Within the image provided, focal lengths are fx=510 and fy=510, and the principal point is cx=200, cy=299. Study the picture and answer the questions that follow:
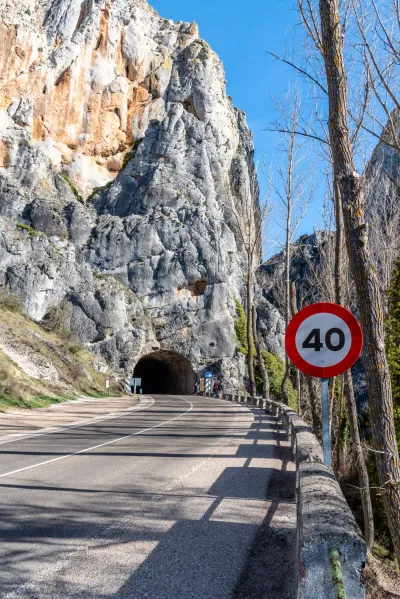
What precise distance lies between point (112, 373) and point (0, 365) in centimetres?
2506

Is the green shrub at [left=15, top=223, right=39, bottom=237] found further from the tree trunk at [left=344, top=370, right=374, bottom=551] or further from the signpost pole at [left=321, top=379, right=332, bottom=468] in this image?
the signpost pole at [left=321, top=379, right=332, bottom=468]

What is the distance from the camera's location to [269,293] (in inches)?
2820

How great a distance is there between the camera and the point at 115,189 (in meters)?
58.8

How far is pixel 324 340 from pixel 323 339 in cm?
1

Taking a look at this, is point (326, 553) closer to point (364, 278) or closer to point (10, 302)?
point (364, 278)

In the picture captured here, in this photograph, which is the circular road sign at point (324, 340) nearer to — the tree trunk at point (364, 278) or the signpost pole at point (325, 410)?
the signpost pole at point (325, 410)

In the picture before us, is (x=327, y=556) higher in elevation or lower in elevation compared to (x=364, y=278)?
lower

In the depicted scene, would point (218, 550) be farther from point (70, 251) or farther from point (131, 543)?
point (70, 251)

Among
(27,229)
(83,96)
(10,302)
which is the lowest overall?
(10,302)

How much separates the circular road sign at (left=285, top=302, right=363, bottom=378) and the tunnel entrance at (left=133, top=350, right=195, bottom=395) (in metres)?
50.1

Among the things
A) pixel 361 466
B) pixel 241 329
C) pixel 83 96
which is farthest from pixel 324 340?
pixel 83 96

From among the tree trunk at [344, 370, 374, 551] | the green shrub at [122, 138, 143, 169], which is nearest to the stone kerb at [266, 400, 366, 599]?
the tree trunk at [344, 370, 374, 551]

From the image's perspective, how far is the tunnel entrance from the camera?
56281 millimetres

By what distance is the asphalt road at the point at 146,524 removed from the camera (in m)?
3.86
